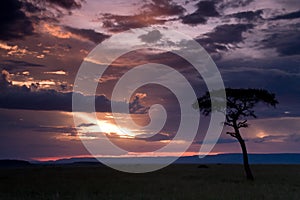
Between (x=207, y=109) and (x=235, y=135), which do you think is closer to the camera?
(x=235, y=135)

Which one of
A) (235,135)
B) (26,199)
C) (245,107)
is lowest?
(26,199)

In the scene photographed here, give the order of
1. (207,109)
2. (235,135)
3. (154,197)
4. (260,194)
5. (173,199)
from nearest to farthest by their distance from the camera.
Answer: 1. (173,199)
2. (154,197)
3. (260,194)
4. (235,135)
5. (207,109)

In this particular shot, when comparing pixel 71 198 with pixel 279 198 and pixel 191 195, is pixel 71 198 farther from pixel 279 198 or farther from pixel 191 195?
pixel 279 198

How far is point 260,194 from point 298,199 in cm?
284

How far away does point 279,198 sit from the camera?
22547 millimetres

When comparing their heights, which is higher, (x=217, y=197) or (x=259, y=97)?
(x=259, y=97)

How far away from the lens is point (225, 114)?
4075 centimetres

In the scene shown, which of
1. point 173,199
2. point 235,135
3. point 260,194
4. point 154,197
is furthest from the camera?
point 235,135

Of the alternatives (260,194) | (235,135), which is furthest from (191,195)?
(235,135)

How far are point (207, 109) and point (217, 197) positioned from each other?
850 inches

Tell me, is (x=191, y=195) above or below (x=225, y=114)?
below

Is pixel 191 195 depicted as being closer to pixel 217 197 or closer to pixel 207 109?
pixel 217 197

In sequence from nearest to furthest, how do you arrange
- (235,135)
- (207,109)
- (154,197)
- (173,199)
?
1. (173,199)
2. (154,197)
3. (235,135)
4. (207,109)

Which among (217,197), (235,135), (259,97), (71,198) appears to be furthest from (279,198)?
(259,97)
